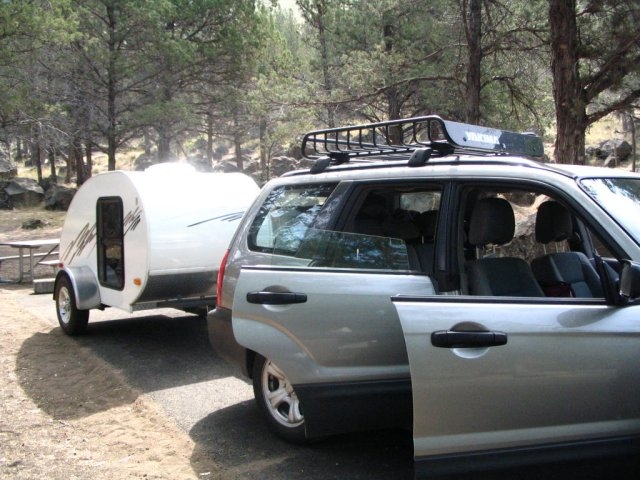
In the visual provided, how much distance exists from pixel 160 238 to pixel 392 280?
3901 mm

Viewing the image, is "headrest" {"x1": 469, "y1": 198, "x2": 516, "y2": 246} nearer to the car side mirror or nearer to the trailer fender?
the car side mirror

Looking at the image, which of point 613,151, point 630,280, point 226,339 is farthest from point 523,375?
point 613,151

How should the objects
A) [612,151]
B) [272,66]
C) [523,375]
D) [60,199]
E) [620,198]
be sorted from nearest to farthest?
[523,375] → [620,198] → [272,66] → [60,199] → [612,151]

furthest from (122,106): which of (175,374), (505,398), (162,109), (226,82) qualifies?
(505,398)

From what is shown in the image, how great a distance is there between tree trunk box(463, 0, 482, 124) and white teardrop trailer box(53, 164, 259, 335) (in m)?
6.51

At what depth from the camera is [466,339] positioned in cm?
302

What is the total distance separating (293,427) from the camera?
4266 mm

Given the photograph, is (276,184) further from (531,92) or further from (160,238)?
(531,92)

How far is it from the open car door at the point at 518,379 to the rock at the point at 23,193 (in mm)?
31464

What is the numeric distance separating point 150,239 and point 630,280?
5.19 m

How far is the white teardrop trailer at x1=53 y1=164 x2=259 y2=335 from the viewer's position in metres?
6.96

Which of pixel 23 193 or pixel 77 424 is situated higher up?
pixel 23 193

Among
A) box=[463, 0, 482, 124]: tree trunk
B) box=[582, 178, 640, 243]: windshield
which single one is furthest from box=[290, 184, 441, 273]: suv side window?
box=[463, 0, 482, 124]: tree trunk

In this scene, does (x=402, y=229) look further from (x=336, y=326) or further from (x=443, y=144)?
(x=336, y=326)
